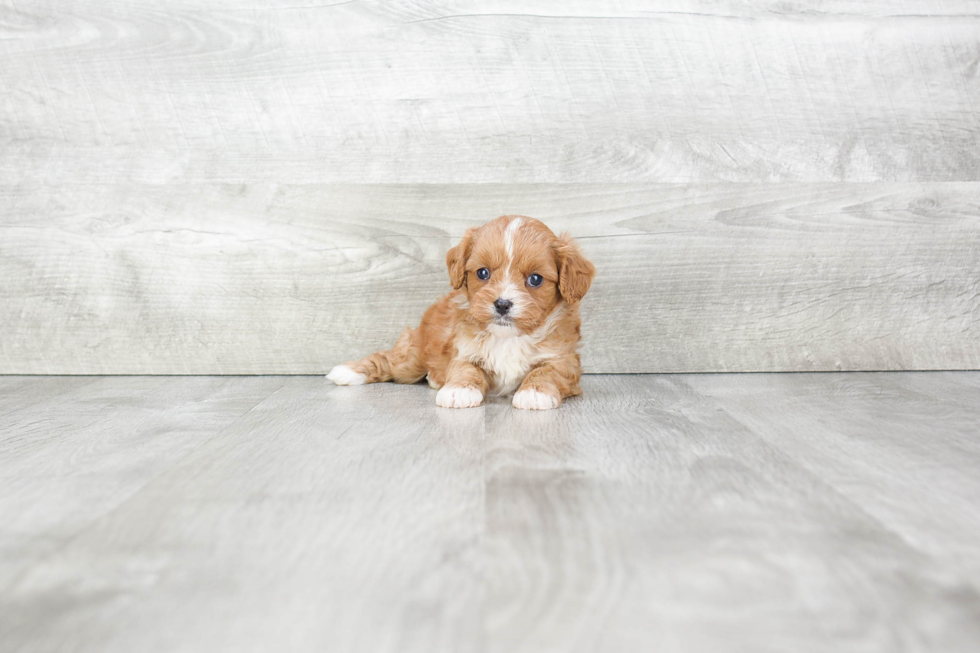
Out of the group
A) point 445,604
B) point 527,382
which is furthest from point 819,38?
point 445,604

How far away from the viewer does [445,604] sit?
0.76m

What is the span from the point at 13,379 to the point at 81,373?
184 mm

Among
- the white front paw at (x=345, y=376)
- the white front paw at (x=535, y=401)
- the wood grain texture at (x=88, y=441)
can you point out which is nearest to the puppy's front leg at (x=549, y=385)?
the white front paw at (x=535, y=401)

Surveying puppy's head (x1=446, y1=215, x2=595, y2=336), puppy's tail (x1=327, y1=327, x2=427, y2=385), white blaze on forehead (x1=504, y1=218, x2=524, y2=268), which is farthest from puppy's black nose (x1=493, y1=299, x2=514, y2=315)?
puppy's tail (x1=327, y1=327, x2=427, y2=385)

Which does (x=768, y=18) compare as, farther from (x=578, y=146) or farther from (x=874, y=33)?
(x=578, y=146)

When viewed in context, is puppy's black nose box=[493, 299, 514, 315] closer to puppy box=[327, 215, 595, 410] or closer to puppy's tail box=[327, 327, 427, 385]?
puppy box=[327, 215, 595, 410]

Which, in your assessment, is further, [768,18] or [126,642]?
[768,18]

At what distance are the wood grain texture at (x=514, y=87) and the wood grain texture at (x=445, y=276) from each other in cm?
8

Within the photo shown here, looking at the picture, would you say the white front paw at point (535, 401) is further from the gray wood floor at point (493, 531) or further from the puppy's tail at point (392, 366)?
the puppy's tail at point (392, 366)

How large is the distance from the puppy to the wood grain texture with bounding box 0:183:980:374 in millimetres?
358

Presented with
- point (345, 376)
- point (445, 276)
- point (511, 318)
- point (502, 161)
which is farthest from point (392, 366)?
point (502, 161)

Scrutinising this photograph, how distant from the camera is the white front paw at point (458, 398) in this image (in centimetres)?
181

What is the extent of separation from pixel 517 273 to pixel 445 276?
0.56 meters

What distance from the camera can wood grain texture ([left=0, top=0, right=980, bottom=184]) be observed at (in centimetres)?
227
